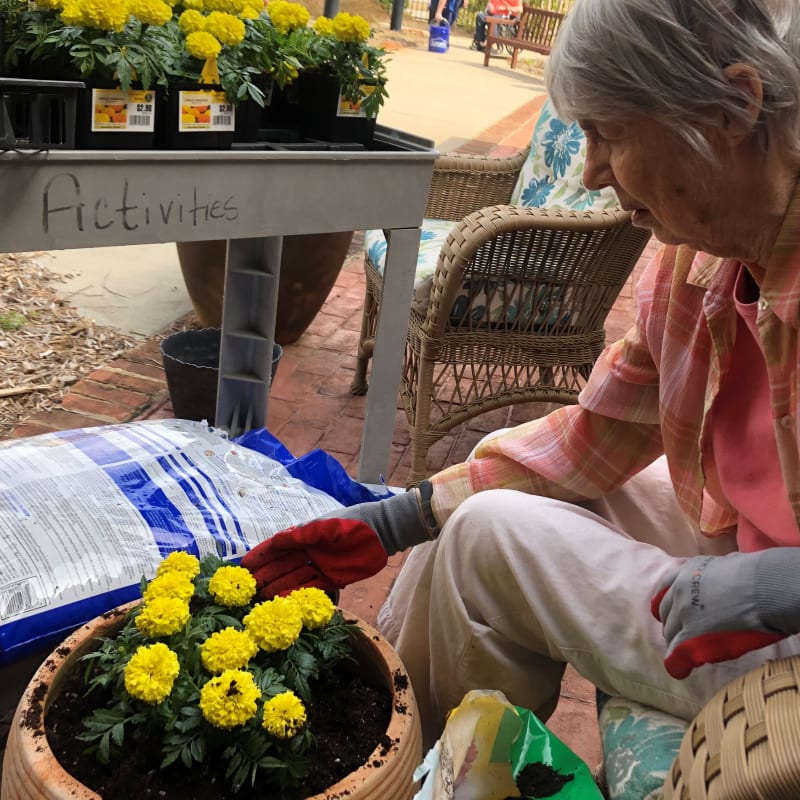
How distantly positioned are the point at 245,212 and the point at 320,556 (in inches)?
23.0

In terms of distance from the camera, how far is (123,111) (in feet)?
4.50

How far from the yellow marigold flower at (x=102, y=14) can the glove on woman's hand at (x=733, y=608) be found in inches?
43.3

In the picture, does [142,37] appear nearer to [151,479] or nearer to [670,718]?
[151,479]

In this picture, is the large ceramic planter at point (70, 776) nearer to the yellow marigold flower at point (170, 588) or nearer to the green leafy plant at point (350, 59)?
the yellow marigold flower at point (170, 588)

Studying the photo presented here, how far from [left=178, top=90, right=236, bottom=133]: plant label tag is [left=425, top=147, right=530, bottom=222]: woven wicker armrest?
5.39ft

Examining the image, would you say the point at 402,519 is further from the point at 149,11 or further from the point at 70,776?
the point at 149,11

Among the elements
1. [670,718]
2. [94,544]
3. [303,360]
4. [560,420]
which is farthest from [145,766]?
[303,360]

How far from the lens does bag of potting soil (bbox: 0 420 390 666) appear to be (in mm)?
1467

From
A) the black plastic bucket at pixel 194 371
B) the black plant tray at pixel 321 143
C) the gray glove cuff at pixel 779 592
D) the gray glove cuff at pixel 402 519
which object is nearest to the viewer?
the gray glove cuff at pixel 779 592

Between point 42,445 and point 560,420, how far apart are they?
1.00 m

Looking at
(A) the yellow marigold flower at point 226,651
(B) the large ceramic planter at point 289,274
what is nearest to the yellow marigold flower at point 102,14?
(A) the yellow marigold flower at point 226,651

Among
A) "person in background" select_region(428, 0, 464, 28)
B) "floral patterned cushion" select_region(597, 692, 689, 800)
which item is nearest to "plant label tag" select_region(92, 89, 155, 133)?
"floral patterned cushion" select_region(597, 692, 689, 800)

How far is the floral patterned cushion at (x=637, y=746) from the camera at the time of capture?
0.99 meters

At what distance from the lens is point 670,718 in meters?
1.08
